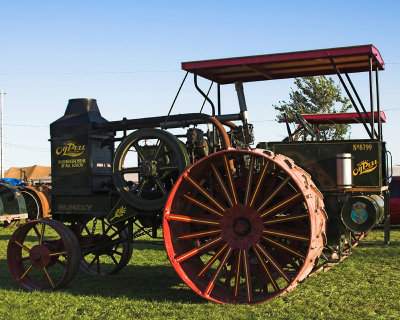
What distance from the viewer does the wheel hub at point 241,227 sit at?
5.87 meters

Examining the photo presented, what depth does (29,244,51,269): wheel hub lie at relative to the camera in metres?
6.93

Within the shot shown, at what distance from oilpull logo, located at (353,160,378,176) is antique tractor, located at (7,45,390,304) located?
12 millimetres

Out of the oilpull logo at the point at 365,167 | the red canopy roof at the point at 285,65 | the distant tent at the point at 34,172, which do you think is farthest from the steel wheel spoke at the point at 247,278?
the distant tent at the point at 34,172

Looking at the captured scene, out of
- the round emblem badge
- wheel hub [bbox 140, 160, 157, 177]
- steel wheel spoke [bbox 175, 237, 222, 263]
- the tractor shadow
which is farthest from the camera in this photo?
wheel hub [bbox 140, 160, 157, 177]

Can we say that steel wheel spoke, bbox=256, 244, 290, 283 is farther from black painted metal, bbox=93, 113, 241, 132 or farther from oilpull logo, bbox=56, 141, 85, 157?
oilpull logo, bbox=56, 141, 85, 157

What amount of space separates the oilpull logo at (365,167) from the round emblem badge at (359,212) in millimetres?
415

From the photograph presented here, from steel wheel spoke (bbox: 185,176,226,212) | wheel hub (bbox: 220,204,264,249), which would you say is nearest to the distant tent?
steel wheel spoke (bbox: 185,176,226,212)

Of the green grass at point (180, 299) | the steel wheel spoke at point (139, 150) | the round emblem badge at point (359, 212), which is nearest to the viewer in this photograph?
the green grass at point (180, 299)

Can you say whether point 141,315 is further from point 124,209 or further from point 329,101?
point 329,101

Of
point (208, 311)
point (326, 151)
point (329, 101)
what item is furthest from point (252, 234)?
point (329, 101)

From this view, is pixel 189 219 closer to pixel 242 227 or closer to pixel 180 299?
pixel 242 227

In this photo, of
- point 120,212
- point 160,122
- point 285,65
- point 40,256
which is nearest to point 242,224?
point 120,212

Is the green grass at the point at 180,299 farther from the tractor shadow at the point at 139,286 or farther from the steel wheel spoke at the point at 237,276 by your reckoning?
the steel wheel spoke at the point at 237,276

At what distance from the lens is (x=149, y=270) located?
8570 millimetres
